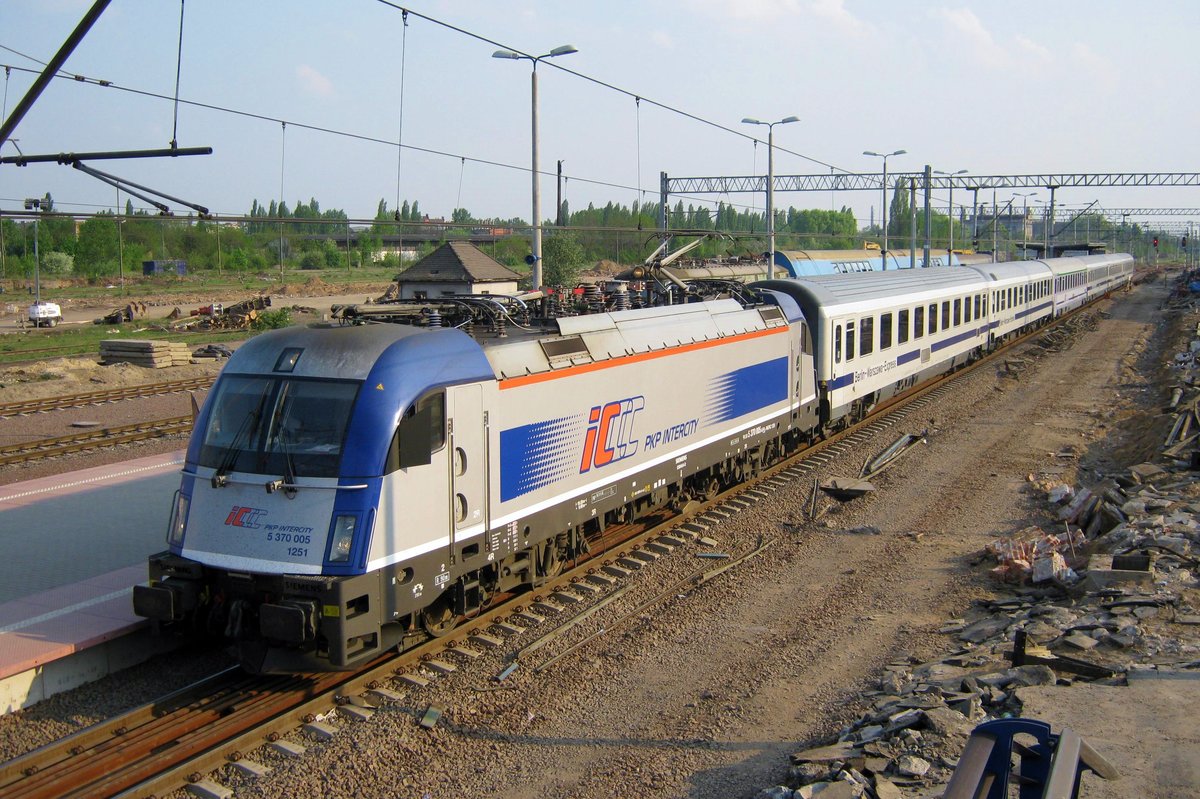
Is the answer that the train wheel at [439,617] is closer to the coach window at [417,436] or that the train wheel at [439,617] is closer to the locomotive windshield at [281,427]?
the coach window at [417,436]

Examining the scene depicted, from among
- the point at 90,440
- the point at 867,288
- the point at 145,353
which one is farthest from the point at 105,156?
the point at 145,353

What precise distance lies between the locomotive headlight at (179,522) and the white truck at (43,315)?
49.9 metres

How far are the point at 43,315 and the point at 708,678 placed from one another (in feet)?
174

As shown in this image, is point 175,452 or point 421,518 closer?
point 421,518

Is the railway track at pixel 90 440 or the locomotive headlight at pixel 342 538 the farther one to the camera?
the railway track at pixel 90 440

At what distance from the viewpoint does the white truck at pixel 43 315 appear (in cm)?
5222

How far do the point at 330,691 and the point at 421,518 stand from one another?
1.75 m

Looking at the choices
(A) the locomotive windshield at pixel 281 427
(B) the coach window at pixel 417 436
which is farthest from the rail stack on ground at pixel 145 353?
(B) the coach window at pixel 417 436

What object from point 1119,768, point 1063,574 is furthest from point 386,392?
point 1063,574

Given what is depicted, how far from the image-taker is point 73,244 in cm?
8156

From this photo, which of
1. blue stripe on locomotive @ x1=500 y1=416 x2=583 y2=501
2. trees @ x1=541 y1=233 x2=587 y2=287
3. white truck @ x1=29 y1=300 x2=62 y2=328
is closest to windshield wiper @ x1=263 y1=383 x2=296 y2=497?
blue stripe on locomotive @ x1=500 y1=416 x2=583 y2=501

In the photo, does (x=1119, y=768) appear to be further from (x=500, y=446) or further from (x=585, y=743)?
(x=500, y=446)

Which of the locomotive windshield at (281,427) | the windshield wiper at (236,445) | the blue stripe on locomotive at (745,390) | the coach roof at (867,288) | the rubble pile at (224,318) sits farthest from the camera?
the rubble pile at (224,318)

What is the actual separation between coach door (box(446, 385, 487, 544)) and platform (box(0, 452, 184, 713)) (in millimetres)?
3332
